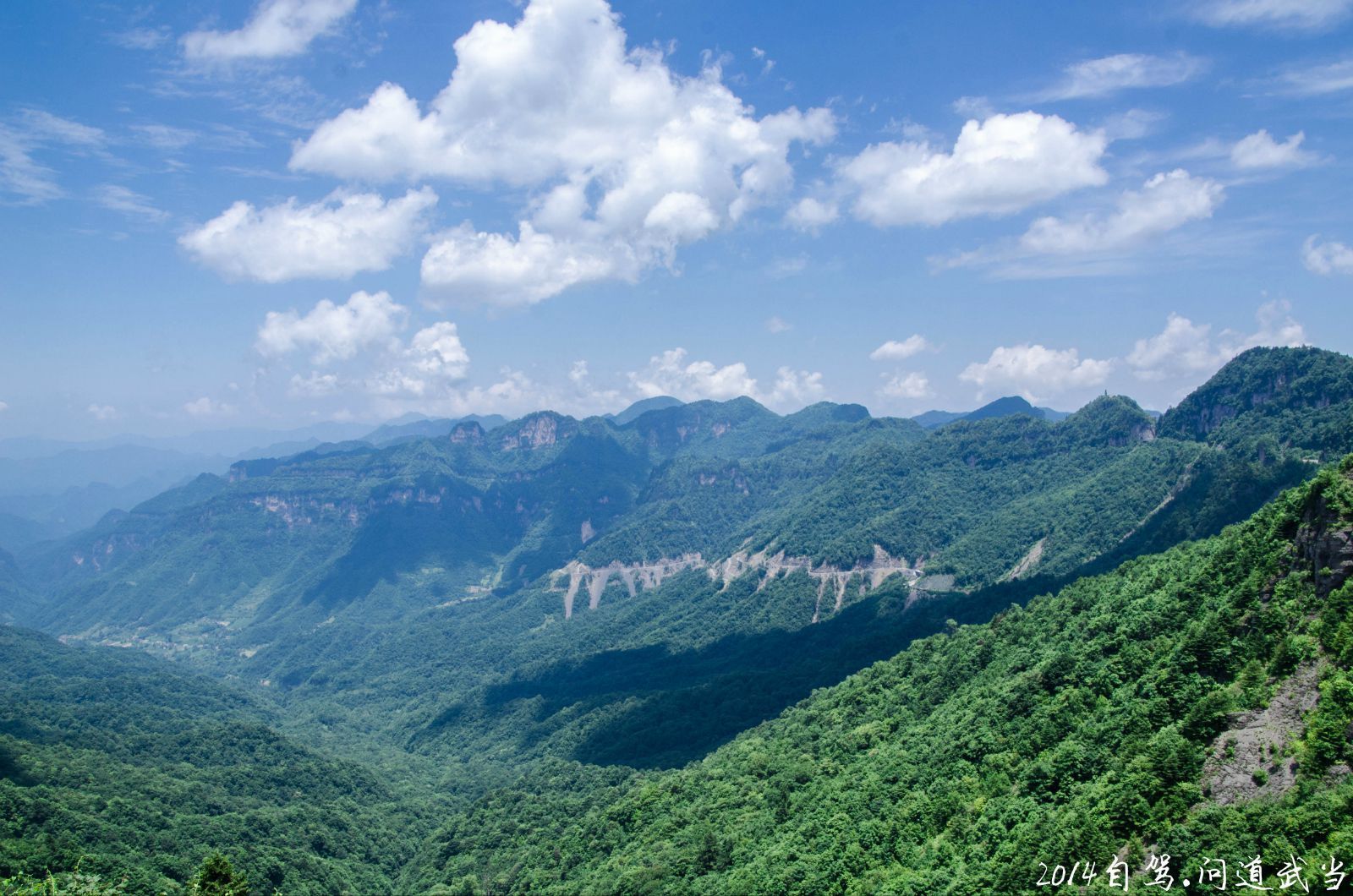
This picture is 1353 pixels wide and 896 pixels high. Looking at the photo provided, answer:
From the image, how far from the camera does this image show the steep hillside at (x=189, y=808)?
4350 inches

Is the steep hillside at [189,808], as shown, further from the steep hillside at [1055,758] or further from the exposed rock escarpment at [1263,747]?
the exposed rock escarpment at [1263,747]

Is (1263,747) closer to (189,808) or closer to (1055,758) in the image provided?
(1055,758)

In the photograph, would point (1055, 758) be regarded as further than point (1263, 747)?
Yes

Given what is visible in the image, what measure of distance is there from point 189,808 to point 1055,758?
139578 mm

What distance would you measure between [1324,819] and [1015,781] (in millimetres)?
33016

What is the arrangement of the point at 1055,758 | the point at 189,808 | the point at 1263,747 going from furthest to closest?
the point at 189,808 → the point at 1055,758 → the point at 1263,747

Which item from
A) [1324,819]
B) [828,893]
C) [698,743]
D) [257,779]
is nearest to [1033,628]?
[828,893]

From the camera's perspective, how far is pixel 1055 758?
6806cm

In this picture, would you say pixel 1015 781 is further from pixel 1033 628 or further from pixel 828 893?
pixel 1033 628

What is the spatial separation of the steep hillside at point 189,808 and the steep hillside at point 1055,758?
86.3ft

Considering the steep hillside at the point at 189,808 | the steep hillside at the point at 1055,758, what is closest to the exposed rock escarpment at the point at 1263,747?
the steep hillside at the point at 1055,758

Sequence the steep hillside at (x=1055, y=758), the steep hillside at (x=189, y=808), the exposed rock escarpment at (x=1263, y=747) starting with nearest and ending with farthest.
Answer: the exposed rock escarpment at (x=1263, y=747), the steep hillside at (x=1055, y=758), the steep hillside at (x=189, y=808)

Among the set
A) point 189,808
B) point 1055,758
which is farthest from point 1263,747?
point 189,808

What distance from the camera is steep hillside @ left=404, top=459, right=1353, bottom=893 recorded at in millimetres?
50344
